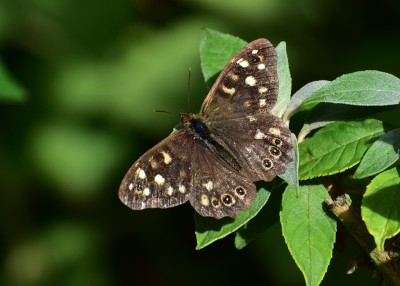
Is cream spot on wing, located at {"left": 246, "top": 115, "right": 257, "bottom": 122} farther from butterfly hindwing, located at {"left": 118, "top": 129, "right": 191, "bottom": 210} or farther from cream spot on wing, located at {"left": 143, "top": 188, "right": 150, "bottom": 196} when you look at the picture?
cream spot on wing, located at {"left": 143, "top": 188, "right": 150, "bottom": 196}

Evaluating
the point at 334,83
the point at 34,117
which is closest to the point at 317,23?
the point at 34,117

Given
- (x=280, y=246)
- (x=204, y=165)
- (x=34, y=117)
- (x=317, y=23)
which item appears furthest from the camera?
(x=34, y=117)

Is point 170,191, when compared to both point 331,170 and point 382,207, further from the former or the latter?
point 382,207

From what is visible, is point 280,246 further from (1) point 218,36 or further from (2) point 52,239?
(1) point 218,36

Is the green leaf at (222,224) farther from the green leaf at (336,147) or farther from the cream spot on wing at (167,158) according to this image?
the cream spot on wing at (167,158)

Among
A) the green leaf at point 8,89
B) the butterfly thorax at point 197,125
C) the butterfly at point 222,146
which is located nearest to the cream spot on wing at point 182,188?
the butterfly at point 222,146

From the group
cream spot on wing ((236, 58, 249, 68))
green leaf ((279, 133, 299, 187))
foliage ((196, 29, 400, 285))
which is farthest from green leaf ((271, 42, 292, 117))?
green leaf ((279, 133, 299, 187))
